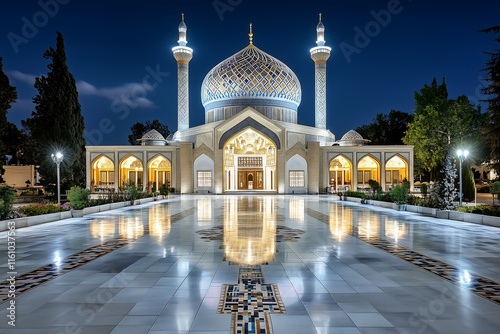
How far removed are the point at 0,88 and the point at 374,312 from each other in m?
18.9

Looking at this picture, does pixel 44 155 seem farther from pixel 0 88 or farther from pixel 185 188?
pixel 185 188

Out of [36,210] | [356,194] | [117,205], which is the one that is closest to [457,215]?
[356,194]

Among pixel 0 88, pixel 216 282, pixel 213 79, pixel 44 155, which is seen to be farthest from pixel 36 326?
pixel 213 79

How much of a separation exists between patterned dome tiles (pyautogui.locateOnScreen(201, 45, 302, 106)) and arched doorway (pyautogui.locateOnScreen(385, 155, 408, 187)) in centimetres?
1002

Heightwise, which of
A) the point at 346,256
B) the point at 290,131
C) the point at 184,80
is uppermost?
the point at 184,80

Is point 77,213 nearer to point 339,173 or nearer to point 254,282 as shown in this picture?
point 254,282

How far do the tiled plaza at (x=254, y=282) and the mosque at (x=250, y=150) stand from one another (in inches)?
839

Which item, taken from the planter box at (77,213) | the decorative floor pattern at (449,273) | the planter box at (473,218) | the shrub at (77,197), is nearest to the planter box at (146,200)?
the shrub at (77,197)

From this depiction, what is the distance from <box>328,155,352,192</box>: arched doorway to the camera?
33.1 meters

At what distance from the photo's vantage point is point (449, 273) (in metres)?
5.43

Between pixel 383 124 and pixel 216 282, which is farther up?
pixel 383 124

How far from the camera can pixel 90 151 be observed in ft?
106

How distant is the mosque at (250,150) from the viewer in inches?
1203

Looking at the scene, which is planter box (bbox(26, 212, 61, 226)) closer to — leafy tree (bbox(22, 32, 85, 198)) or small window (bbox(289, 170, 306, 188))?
leafy tree (bbox(22, 32, 85, 198))
